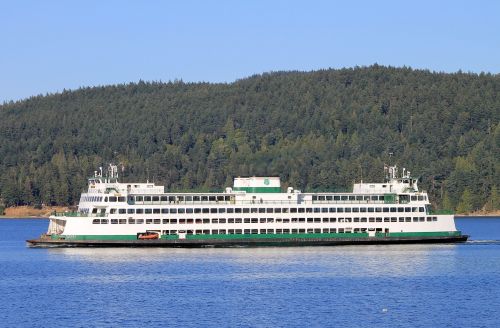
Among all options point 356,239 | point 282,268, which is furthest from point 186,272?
point 356,239

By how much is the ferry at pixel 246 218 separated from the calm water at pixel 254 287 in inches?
55.1

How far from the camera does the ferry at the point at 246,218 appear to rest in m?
Answer: 110

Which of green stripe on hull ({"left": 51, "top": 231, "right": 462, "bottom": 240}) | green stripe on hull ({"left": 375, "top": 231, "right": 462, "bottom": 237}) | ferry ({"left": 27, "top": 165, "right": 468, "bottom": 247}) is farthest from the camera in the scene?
green stripe on hull ({"left": 375, "top": 231, "right": 462, "bottom": 237})

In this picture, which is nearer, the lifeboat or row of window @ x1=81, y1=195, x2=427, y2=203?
the lifeboat

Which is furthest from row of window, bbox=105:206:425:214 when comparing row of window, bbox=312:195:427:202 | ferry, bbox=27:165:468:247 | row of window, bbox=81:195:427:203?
row of window, bbox=312:195:427:202

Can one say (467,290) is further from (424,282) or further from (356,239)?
(356,239)

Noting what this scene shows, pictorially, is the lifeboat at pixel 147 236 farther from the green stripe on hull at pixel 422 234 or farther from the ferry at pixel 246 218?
the green stripe on hull at pixel 422 234

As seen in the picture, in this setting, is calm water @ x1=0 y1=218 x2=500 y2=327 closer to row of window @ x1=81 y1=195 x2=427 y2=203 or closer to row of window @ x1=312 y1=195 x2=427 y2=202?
row of window @ x1=312 y1=195 x2=427 y2=202

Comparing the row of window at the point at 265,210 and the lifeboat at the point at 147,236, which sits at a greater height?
the row of window at the point at 265,210

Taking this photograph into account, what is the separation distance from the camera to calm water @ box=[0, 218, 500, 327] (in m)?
69.5

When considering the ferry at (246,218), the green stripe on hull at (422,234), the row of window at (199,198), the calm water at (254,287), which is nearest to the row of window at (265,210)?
the ferry at (246,218)

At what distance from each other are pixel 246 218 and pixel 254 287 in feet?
93.3

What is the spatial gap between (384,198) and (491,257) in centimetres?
1289

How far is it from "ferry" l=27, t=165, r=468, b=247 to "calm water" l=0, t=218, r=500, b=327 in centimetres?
140
